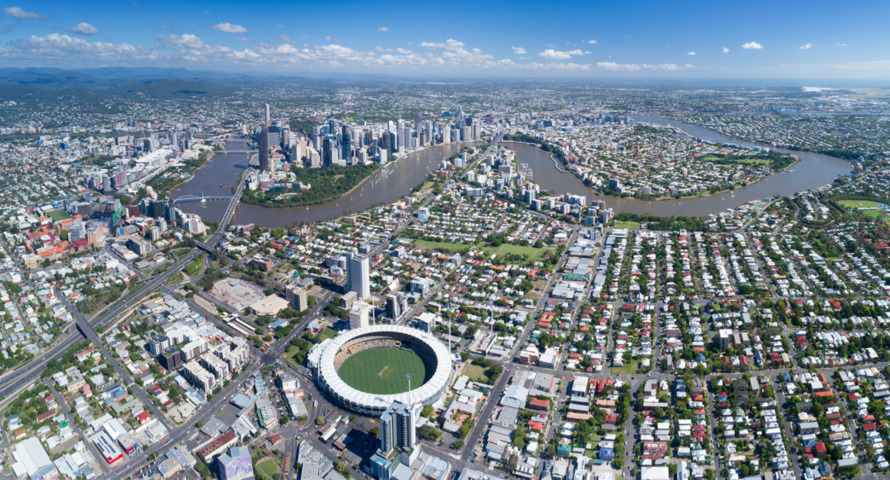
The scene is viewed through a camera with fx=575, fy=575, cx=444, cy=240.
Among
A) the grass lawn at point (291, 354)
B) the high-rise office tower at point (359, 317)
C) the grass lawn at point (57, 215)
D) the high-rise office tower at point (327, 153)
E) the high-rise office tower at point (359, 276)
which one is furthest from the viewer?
the high-rise office tower at point (327, 153)

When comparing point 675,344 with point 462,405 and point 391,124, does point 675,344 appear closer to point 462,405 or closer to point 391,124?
point 462,405

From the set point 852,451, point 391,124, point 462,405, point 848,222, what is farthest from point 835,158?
point 462,405

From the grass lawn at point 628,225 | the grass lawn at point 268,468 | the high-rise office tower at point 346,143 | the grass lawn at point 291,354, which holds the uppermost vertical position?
the high-rise office tower at point 346,143

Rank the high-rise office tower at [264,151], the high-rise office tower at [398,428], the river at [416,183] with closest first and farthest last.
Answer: the high-rise office tower at [398,428]
the river at [416,183]
the high-rise office tower at [264,151]

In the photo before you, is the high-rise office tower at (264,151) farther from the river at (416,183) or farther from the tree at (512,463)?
the tree at (512,463)

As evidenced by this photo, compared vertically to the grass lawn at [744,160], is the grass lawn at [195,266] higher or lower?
lower

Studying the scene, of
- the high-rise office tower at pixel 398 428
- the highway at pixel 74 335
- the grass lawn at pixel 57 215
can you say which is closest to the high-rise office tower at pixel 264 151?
the grass lawn at pixel 57 215

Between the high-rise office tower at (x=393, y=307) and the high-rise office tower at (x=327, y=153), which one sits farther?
the high-rise office tower at (x=327, y=153)
